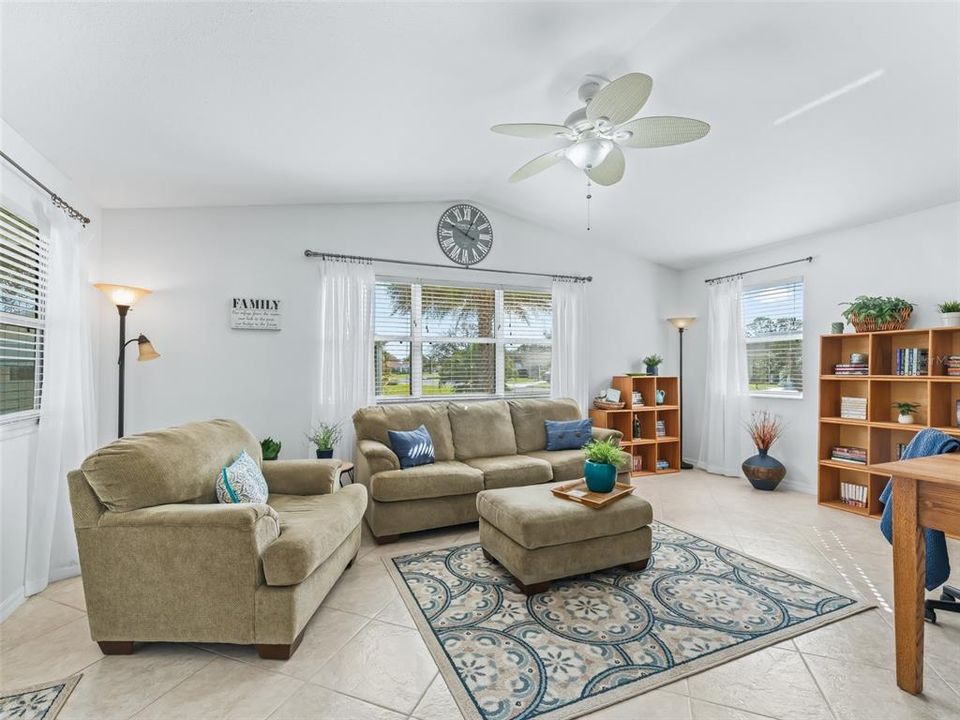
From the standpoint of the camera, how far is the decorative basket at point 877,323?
359 cm

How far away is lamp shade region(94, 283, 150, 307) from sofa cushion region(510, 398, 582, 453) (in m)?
3.12

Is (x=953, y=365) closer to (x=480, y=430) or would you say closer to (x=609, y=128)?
(x=609, y=128)

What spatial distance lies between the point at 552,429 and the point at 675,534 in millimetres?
1380

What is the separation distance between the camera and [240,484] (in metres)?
2.34

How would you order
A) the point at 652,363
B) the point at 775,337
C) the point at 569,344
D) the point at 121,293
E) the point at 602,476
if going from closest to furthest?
→ the point at 602,476, the point at 121,293, the point at 775,337, the point at 569,344, the point at 652,363

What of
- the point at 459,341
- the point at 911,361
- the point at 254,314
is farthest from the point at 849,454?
the point at 254,314

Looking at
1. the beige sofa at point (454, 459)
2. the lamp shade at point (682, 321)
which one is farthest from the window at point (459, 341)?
the lamp shade at point (682, 321)

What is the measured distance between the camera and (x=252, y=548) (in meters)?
1.88

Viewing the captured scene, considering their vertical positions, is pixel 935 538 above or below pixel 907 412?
below

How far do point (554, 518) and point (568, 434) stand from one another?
189 cm

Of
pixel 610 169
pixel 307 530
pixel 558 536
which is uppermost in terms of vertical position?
pixel 610 169

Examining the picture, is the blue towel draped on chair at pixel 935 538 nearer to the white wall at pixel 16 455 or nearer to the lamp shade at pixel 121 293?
the white wall at pixel 16 455

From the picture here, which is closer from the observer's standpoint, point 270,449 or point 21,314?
point 21,314

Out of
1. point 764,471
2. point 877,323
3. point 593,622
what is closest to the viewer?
point 593,622
